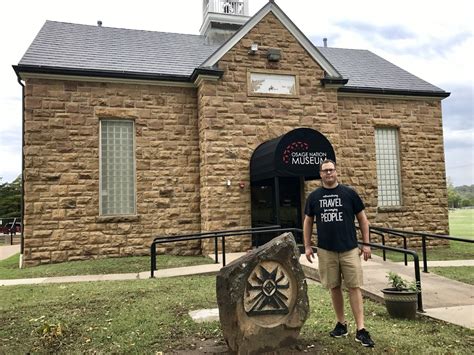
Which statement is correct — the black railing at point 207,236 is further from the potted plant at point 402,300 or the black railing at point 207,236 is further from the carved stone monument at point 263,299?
the carved stone monument at point 263,299

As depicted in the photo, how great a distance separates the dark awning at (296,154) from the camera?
10500 millimetres

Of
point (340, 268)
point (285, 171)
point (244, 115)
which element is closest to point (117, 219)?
point (244, 115)

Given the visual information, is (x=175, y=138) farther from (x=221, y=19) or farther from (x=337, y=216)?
(x=337, y=216)

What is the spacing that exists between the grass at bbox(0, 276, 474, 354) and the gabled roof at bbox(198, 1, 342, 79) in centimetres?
766

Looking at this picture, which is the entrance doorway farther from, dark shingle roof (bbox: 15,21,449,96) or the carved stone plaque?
the carved stone plaque

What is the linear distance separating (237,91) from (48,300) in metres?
8.00

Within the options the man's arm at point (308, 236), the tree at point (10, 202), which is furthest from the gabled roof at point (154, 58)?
the tree at point (10, 202)

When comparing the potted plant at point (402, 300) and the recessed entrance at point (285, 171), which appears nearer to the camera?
the potted plant at point (402, 300)

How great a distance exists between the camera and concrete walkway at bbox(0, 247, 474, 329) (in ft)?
18.3

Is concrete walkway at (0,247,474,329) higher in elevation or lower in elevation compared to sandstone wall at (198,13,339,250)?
lower

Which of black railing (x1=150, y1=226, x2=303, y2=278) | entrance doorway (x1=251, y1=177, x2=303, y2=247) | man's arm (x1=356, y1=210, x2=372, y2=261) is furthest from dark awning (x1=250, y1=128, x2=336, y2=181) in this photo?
man's arm (x1=356, y1=210, x2=372, y2=261)

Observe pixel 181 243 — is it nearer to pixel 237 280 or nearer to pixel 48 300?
pixel 48 300

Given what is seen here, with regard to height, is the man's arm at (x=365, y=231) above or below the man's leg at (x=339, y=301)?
above

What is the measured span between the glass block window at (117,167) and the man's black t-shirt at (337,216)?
8.83m
